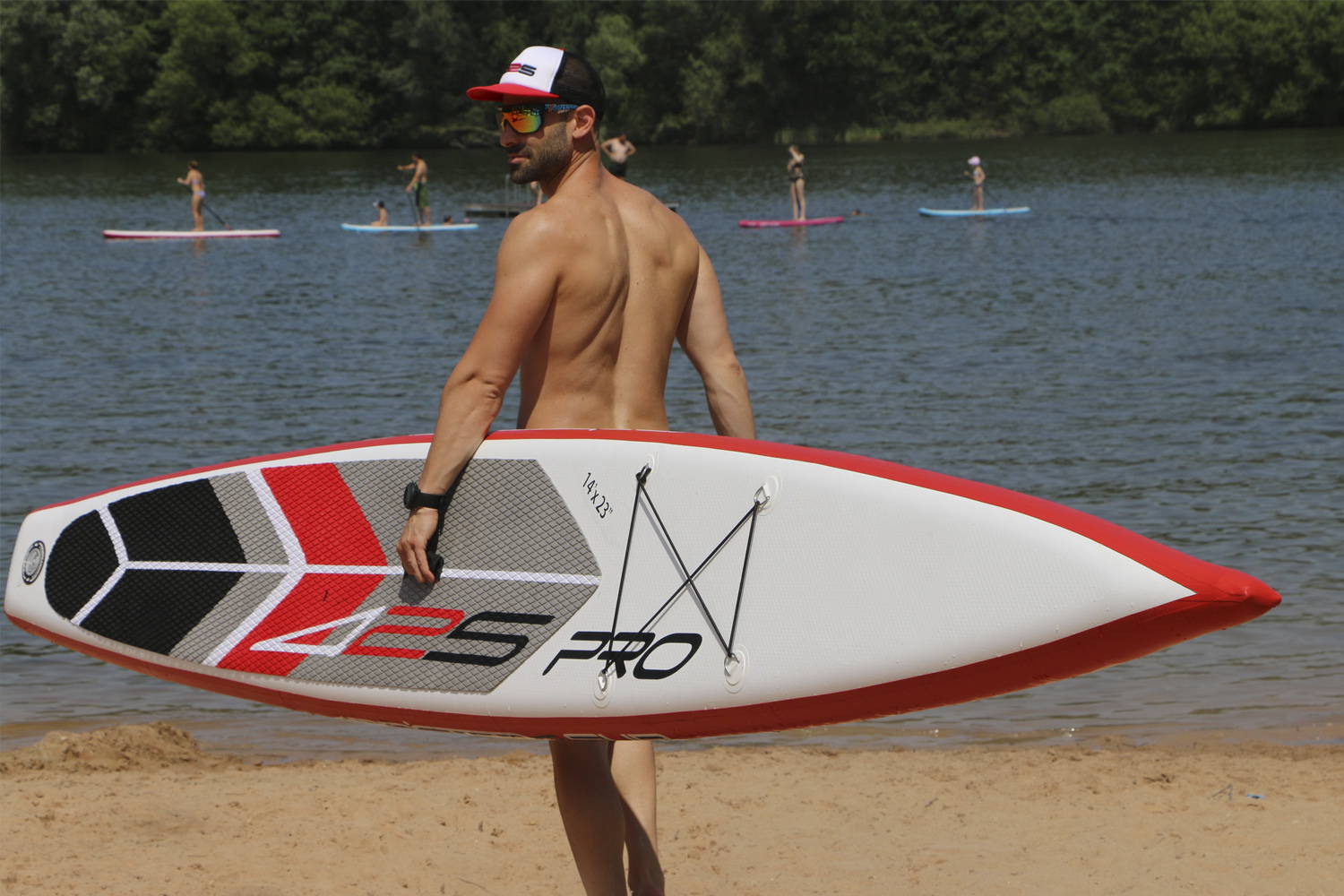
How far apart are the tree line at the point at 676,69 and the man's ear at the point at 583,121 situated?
8631 centimetres

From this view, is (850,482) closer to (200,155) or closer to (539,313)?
(539,313)

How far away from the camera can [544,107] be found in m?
4.40

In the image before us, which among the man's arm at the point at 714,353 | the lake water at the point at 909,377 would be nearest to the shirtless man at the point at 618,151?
the lake water at the point at 909,377

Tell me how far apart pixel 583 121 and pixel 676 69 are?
92.5 m

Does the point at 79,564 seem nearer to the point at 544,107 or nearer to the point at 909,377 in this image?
the point at 544,107

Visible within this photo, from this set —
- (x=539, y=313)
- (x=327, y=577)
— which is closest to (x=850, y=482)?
(x=539, y=313)

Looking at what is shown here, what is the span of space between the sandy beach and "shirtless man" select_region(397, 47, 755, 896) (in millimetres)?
1119

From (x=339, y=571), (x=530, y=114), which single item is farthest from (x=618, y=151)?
(x=530, y=114)

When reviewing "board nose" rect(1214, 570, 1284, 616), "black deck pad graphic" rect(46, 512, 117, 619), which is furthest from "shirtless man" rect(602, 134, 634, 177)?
"board nose" rect(1214, 570, 1284, 616)

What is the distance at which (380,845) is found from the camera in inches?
228

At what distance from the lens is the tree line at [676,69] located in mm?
91125

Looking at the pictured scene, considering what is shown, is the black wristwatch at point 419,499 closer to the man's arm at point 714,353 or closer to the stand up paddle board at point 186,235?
the man's arm at point 714,353

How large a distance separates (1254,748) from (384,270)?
26.3 metres

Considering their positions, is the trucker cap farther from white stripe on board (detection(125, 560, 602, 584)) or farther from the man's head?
white stripe on board (detection(125, 560, 602, 584))
